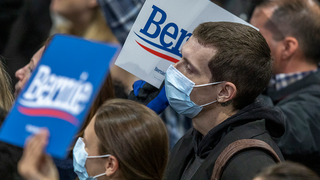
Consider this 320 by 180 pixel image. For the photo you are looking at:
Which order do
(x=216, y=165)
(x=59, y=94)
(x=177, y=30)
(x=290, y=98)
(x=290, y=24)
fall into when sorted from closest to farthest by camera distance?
(x=59, y=94) < (x=216, y=165) < (x=177, y=30) < (x=290, y=98) < (x=290, y=24)

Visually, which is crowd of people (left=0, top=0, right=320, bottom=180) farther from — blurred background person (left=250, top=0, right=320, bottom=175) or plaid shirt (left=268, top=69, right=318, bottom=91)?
plaid shirt (left=268, top=69, right=318, bottom=91)

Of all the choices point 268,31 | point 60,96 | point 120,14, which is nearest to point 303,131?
point 268,31

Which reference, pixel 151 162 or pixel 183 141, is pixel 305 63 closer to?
pixel 183 141

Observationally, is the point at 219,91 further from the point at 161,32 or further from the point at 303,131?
the point at 303,131

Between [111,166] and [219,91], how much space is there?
79 cm


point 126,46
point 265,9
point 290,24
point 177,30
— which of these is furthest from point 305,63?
point 126,46

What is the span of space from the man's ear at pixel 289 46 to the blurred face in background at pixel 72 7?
1988mm

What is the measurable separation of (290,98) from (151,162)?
191 cm

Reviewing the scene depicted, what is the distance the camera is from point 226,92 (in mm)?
2139

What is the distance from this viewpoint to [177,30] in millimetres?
2373

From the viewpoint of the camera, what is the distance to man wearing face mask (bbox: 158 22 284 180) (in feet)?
6.66

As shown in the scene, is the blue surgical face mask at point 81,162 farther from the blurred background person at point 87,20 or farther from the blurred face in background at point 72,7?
the blurred face in background at point 72,7

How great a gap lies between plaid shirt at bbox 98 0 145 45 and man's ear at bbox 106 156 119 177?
2.31m

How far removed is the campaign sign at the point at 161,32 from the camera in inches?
91.5
